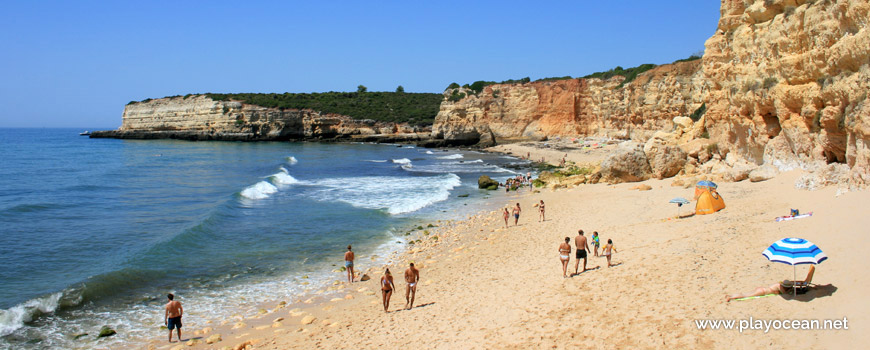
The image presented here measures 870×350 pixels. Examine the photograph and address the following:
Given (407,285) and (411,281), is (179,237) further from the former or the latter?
(411,281)

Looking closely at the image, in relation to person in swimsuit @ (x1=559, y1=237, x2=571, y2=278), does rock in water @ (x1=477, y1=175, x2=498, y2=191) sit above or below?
below

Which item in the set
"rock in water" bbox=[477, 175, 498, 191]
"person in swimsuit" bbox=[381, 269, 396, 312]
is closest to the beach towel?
"person in swimsuit" bbox=[381, 269, 396, 312]

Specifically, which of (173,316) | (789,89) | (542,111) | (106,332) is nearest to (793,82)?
(789,89)

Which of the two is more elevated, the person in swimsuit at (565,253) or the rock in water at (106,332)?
the person in swimsuit at (565,253)

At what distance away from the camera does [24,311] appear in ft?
35.8

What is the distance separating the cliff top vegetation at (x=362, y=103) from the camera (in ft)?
291

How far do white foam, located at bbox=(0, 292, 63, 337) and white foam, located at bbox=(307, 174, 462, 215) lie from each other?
13.3 meters

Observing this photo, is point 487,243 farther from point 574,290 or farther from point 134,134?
point 134,134

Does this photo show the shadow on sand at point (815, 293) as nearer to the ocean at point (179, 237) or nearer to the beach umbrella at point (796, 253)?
the beach umbrella at point (796, 253)

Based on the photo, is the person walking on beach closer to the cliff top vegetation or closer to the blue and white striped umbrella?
the blue and white striped umbrella

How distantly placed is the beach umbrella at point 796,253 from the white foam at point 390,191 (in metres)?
16.8

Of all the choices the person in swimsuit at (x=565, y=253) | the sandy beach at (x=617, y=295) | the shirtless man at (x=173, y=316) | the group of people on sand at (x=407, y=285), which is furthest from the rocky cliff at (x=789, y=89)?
the shirtless man at (x=173, y=316)

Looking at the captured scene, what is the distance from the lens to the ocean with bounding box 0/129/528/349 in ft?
37.1

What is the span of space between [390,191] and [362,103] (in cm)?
7250
